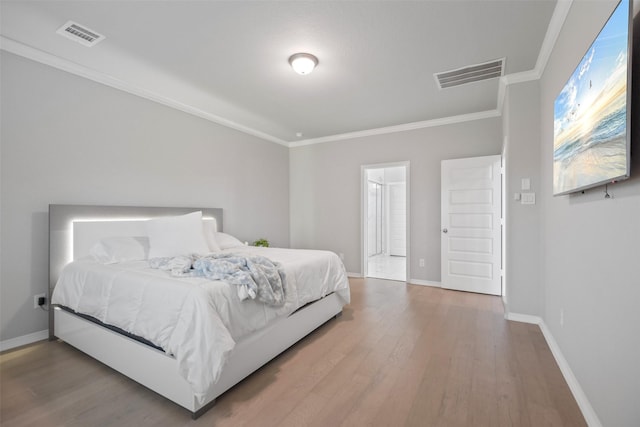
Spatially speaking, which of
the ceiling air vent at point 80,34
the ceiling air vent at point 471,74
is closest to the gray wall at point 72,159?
the ceiling air vent at point 80,34

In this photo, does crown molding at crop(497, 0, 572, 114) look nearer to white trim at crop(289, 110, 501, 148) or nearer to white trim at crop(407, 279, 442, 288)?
white trim at crop(289, 110, 501, 148)

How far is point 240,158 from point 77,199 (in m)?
2.34

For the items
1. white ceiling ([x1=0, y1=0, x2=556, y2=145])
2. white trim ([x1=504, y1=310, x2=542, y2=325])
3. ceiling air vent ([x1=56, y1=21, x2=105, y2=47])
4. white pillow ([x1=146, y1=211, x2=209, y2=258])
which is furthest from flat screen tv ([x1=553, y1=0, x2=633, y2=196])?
ceiling air vent ([x1=56, y1=21, x2=105, y2=47])

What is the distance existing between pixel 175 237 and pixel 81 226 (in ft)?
2.82

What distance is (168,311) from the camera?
5.84 ft

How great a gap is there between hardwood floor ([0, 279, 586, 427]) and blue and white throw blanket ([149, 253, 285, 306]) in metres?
0.60

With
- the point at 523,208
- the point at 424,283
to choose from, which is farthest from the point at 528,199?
the point at 424,283

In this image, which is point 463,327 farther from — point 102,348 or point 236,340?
point 102,348

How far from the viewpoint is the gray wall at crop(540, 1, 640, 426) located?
Result: 117 cm

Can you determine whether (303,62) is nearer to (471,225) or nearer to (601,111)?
(601,111)

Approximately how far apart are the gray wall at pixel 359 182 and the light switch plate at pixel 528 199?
141 cm

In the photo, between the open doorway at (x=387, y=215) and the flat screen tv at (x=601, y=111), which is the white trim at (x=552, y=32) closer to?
the flat screen tv at (x=601, y=111)

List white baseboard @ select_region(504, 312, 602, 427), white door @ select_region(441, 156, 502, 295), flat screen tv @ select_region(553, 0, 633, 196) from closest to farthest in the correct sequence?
flat screen tv @ select_region(553, 0, 633, 196) < white baseboard @ select_region(504, 312, 602, 427) < white door @ select_region(441, 156, 502, 295)

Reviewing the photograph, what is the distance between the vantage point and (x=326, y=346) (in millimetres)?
2588
